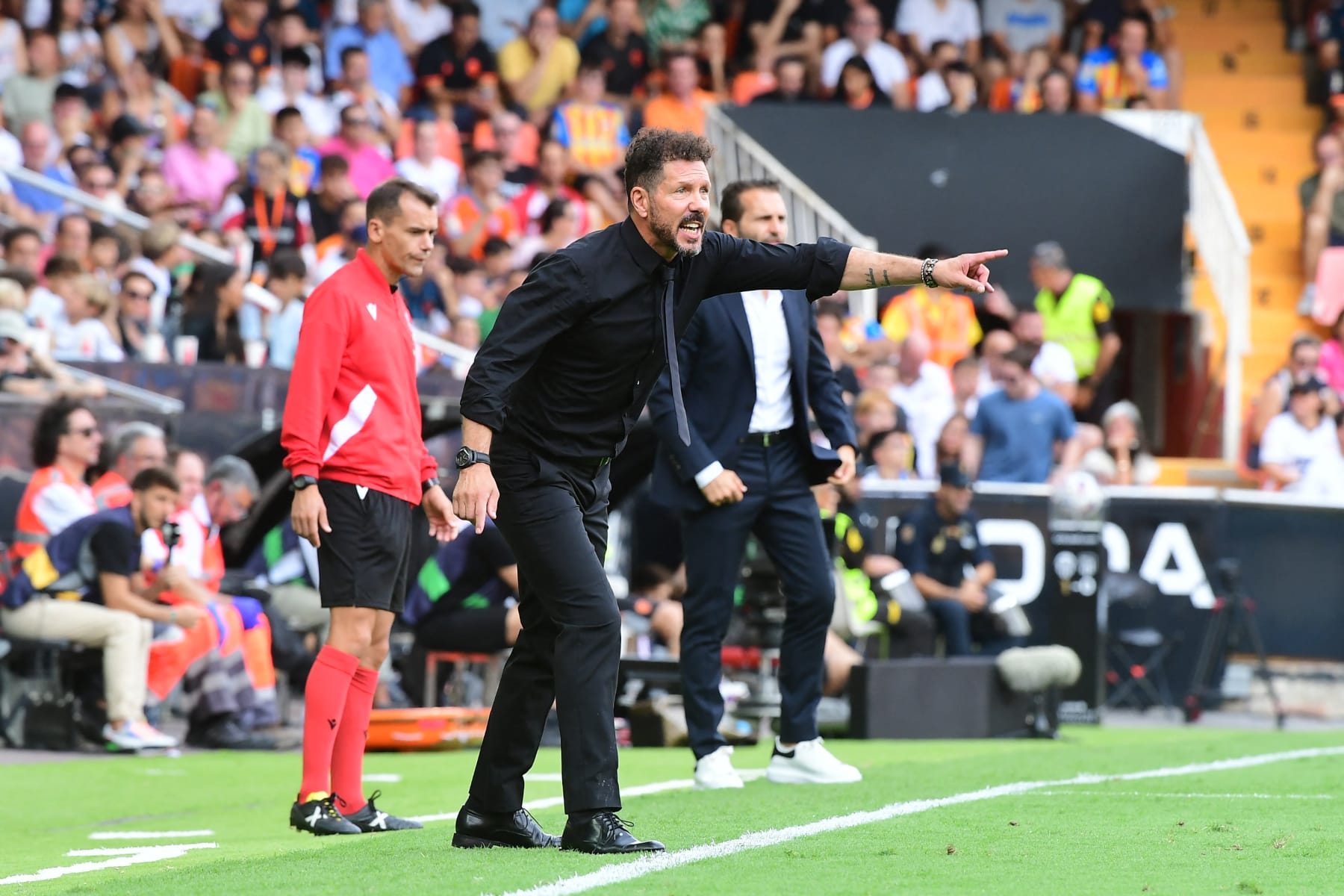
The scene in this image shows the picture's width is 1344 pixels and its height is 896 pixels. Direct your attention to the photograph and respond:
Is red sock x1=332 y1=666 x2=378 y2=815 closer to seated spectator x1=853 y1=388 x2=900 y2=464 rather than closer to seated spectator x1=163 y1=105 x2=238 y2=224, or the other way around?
seated spectator x1=853 y1=388 x2=900 y2=464

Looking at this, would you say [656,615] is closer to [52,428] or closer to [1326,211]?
[52,428]

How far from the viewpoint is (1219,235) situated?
18.7 meters

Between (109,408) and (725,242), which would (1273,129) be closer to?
(109,408)

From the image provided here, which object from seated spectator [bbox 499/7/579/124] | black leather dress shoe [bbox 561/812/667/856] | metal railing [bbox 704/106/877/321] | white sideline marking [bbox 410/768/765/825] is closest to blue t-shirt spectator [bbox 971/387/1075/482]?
metal railing [bbox 704/106/877/321]

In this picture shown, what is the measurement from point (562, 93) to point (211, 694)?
392 inches

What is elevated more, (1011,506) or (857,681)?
(1011,506)

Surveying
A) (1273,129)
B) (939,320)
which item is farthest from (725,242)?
(1273,129)

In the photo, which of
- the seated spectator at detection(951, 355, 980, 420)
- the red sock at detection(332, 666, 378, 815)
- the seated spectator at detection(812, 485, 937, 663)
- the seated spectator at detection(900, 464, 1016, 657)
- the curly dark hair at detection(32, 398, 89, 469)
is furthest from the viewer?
the seated spectator at detection(951, 355, 980, 420)

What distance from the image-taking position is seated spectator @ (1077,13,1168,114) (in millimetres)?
20328

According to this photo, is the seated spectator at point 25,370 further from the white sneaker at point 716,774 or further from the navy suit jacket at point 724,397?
the white sneaker at point 716,774

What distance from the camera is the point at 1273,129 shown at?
862 inches

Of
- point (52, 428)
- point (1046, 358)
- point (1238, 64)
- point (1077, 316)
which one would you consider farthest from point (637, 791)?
point (1238, 64)

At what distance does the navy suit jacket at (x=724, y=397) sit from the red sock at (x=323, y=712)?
1.81 m

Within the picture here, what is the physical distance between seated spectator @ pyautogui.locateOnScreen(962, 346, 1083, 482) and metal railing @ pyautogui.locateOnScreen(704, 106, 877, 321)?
298cm
